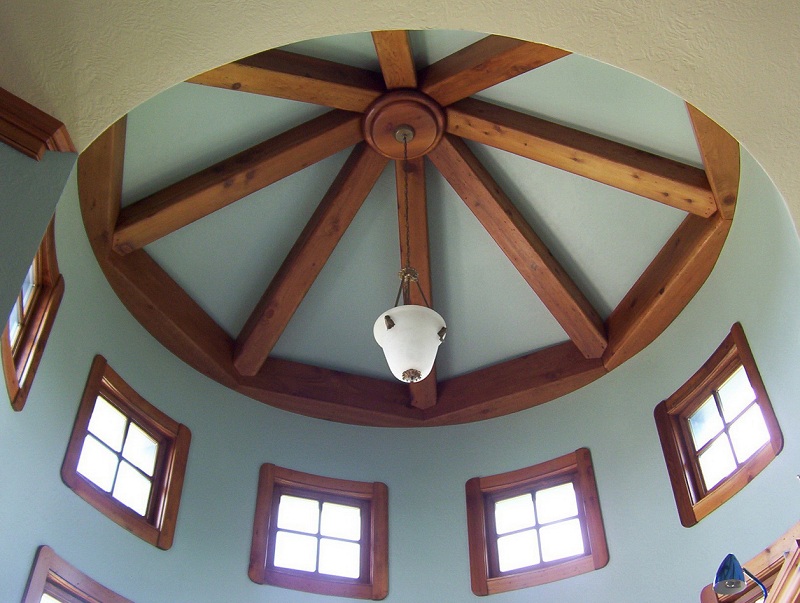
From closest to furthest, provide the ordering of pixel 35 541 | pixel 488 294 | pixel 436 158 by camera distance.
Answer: pixel 35 541, pixel 436 158, pixel 488 294

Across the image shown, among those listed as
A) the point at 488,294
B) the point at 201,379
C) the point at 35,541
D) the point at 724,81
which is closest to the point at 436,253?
the point at 488,294

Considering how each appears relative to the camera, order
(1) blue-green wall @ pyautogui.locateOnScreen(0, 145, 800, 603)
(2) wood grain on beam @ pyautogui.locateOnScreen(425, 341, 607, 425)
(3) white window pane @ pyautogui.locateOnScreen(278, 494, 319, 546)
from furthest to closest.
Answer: (2) wood grain on beam @ pyautogui.locateOnScreen(425, 341, 607, 425), (3) white window pane @ pyautogui.locateOnScreen(278, 494, 319, 546), (1) blue-green wall @ pyautogui.locateOnScreen(0, 145, 800, 603)

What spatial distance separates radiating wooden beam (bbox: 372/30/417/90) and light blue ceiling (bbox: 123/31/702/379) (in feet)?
0.61

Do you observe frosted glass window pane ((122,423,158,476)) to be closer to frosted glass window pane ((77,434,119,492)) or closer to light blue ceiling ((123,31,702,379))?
frosted glass window pane ((77,434,119,492))

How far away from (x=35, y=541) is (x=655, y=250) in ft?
12.3

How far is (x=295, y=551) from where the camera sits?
16.5ft

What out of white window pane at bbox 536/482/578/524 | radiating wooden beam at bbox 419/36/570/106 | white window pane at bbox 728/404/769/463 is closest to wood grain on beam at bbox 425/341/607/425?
white window pane at bbox 536/482/578/524

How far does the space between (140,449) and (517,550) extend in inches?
89.4

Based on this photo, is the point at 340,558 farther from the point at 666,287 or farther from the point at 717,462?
the point at 666,287

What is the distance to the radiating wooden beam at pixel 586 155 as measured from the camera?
15.0ft

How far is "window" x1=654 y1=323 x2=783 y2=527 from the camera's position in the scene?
4.15 m

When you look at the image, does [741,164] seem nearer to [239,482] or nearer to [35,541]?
[239,482]

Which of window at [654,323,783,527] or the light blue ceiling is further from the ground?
the light blue ceiling

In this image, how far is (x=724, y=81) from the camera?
2328 mm
